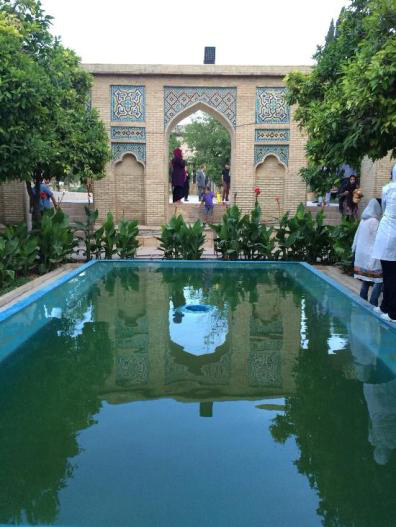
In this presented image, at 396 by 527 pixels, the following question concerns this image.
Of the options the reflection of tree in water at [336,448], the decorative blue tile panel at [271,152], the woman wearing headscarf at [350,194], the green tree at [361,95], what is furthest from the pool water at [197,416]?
the decorative blue tile panel at [271,152]

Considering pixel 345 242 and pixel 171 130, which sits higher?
pixel 171 130

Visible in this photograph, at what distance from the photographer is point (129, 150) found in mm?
11594

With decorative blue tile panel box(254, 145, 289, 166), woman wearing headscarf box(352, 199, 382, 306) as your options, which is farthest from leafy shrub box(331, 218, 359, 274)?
decorative blue tile panel box(254, 145, 289, 166)

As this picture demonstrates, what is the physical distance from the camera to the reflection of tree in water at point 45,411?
1.73 meters

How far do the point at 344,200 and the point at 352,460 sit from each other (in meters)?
8.79

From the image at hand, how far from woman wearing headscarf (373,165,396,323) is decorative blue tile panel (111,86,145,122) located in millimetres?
8620

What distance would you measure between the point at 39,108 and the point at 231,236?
3.29 meters

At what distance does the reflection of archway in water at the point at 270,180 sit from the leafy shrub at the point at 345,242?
5.11m

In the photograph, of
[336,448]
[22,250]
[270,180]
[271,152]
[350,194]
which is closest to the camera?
[336,448]

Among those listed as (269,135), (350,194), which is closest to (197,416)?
(350,194)

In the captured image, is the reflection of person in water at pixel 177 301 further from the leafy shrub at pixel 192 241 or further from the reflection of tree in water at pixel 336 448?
the leafy shrub at pixel 192 241

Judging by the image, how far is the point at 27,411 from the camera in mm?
2426

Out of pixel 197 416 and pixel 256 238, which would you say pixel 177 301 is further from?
pixel 256 238

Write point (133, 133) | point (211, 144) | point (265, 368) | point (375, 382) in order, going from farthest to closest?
point (211, 144) < point (133, 133) < point (265, 368) < point (375, 382)
